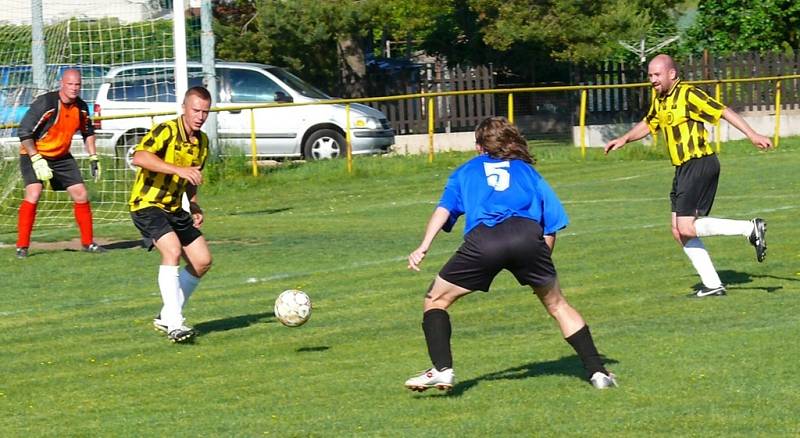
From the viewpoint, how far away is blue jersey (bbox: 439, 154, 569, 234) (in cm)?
750

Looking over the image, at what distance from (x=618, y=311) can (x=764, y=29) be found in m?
26.6

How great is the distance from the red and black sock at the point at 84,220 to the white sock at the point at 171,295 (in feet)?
17.9

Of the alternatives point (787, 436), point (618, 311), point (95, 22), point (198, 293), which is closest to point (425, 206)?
point (95, 22)

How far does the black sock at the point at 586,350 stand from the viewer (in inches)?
303

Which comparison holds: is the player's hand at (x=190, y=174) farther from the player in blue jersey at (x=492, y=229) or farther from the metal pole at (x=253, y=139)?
the metal pole at (x=253, y=139)

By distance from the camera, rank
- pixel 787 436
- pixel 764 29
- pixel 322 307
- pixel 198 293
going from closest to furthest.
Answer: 1. pixel 787 436
2. pixel 322 307
3. pixel 198 293
4. pixel 764 29

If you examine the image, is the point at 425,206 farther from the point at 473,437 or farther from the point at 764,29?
the point at 764,29

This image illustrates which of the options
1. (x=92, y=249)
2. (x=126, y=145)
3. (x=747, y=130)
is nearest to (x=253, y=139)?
(x=126, y=145)

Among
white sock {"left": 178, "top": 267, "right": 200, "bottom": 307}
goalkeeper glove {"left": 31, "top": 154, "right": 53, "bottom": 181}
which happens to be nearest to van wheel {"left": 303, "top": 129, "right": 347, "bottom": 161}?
goalkeeper glove {"left": 31, "top": 154, "right": 53, "bottom": 181}

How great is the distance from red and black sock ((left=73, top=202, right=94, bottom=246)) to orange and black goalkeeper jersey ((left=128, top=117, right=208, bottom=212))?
17.0ft

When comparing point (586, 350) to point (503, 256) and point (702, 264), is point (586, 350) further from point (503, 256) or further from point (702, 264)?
point (702, 264)

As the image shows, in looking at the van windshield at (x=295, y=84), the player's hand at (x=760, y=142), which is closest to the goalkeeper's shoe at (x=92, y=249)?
the player's hand at (x=760, y=142)

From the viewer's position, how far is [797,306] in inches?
403

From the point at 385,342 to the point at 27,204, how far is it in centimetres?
659
